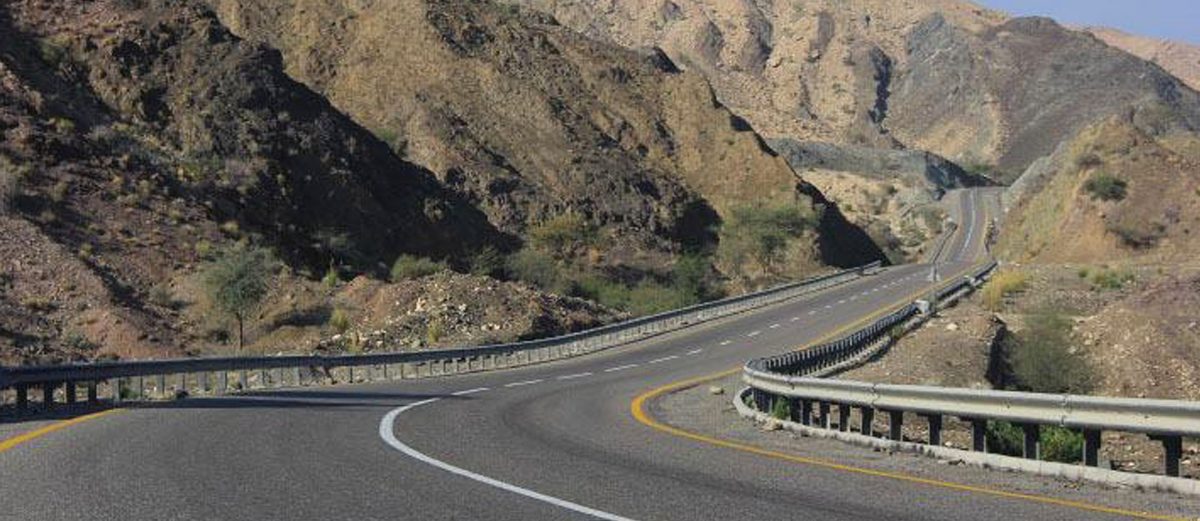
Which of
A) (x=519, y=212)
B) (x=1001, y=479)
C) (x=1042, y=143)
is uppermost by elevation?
(x=1042, y=143)

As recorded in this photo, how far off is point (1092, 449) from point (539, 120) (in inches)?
2953

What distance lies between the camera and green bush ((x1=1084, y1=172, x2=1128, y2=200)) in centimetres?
8562

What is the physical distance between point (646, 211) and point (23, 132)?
4314 centimetres

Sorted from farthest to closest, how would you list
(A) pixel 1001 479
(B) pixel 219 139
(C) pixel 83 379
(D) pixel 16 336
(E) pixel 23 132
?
1. (B) pixel 219 139
2. (E) pixel 23 132
3. (D) pixel 16 336
4. (C) pixel 83 379
5. (A) pixel 1001 479

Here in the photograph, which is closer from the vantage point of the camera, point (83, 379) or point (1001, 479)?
point (1001, 479)

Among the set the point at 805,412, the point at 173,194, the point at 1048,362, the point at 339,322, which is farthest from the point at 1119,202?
the point at 805,412

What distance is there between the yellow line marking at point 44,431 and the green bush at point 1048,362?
2990 centimetres

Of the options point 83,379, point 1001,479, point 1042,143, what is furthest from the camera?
point 1042,143

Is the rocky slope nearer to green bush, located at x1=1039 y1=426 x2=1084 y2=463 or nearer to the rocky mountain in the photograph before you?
the rocky mountain

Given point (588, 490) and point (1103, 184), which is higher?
point (1103, 184)

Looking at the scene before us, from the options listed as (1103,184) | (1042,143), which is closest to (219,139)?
(1103,184)

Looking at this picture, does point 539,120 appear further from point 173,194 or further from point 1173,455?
point 1173,455

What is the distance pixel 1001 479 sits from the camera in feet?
34.7

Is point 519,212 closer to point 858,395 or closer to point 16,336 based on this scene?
point 16,336
